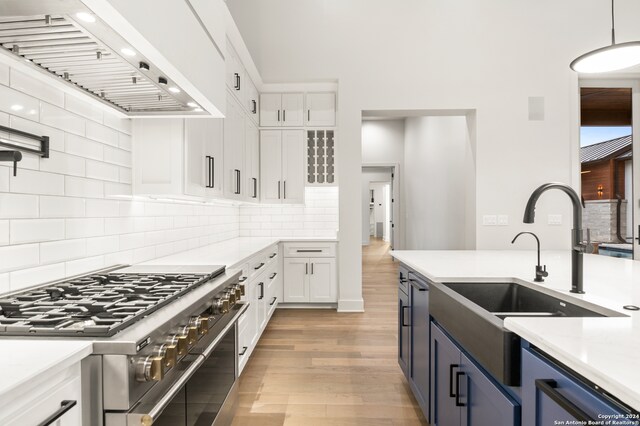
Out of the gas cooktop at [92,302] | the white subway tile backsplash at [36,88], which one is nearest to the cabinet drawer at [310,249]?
the gas cooktop at [92,302]

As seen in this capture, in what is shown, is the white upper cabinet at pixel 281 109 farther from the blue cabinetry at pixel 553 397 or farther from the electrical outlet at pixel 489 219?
the blue cabinetry at pixel 553 397

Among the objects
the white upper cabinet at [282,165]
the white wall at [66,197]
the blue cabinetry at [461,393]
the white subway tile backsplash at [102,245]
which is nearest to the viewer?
the blue cabinetry at [461,393]

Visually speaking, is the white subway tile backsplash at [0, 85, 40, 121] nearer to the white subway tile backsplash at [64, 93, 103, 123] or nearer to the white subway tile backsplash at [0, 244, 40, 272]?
the white subway tile backsplash at [64, 93, 103, 123]

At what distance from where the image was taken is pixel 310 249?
4508 mm

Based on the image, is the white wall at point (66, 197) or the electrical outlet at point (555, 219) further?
the electrical outlet at point (555, 219)

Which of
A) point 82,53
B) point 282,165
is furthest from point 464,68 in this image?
point 82,53

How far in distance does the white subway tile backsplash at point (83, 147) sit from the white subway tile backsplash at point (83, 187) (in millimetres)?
131

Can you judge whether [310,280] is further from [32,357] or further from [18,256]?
[32,357]

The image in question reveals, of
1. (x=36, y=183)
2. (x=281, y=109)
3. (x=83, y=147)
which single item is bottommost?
(x=36, y=183)

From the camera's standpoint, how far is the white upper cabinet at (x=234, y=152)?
316cm

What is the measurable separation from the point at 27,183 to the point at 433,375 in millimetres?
2108

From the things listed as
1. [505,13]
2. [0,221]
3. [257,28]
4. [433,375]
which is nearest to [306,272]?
[433,375]

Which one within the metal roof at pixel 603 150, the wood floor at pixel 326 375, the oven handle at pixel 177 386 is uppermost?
the metal roof at pixel 603 150

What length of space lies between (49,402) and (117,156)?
164cm
